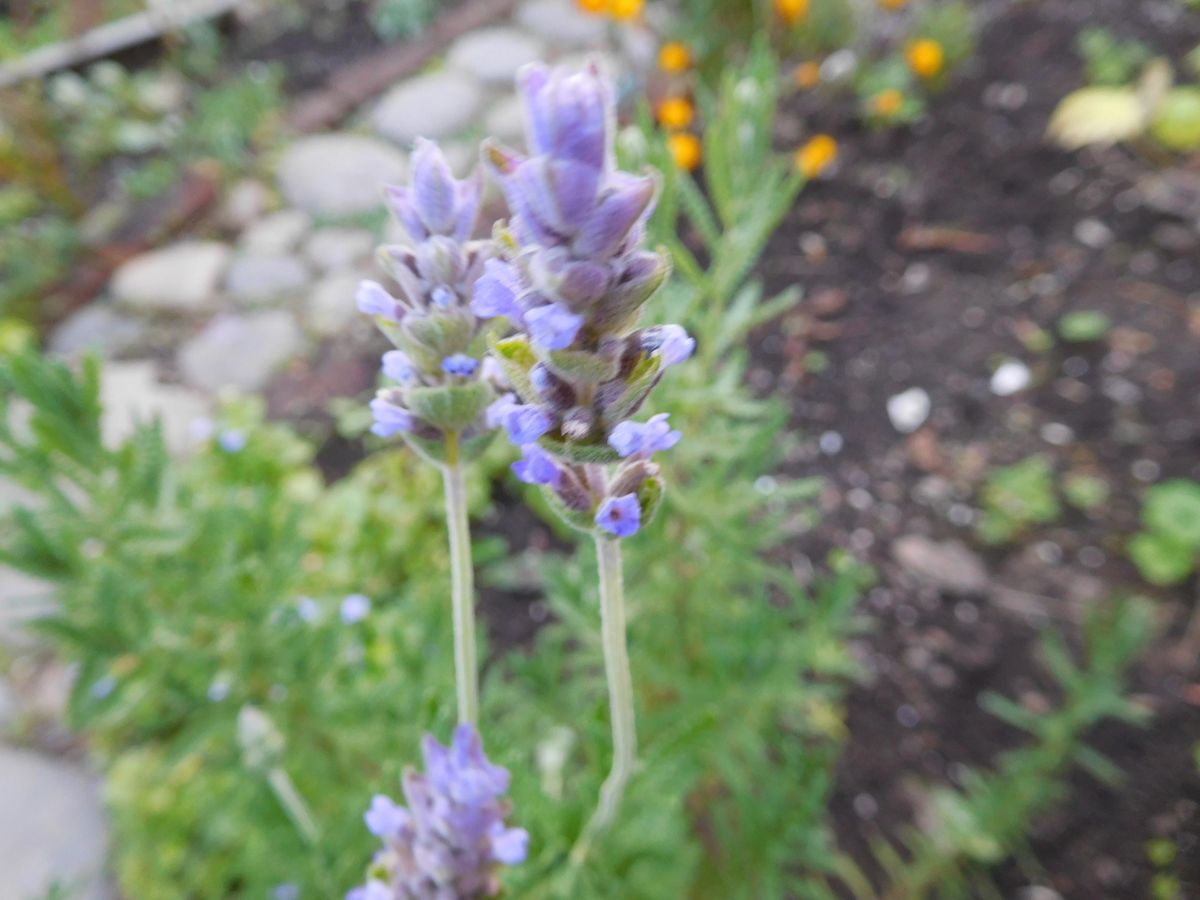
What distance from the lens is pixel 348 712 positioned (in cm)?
174

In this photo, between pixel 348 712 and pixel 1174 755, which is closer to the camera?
pixel 348 712

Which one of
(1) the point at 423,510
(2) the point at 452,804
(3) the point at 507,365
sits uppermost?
(3) the point at 507,365

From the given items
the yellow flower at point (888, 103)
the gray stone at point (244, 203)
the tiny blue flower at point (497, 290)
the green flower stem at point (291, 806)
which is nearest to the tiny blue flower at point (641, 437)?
the tiny blue flower at point (497, 290)

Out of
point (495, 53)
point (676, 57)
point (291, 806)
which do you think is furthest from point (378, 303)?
point (495, 53)

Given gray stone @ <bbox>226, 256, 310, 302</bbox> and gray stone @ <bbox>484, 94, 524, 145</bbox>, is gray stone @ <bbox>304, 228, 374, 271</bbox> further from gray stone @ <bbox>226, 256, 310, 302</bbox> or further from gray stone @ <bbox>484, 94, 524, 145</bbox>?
gray stone @ <bbox>484, 94, 524, 145</bbox>

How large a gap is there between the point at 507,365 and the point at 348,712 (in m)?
1.28

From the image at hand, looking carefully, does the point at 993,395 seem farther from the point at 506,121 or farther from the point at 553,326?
the point at 553,326

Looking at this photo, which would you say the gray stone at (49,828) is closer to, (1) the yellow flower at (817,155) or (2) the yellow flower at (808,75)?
(1) the yellow flower at (817,155)

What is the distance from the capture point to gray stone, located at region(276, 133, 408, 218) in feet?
13.5

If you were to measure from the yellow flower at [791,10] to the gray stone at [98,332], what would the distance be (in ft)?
9.86

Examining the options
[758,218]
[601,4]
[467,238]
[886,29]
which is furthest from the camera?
[886,29]

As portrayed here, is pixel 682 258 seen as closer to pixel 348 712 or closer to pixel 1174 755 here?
pixel 348 712

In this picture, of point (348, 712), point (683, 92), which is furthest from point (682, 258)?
point (683, 92)

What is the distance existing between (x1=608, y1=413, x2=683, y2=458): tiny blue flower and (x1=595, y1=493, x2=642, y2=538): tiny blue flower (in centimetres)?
5
